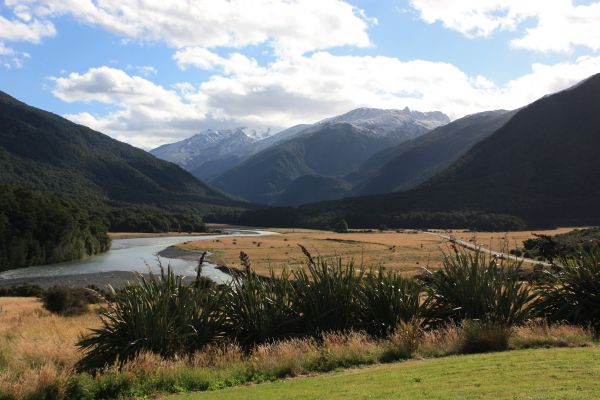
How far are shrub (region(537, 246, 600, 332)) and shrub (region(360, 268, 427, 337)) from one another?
3.24m

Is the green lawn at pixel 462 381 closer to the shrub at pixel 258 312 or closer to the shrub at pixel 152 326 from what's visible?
the shrub at pixel 152 326

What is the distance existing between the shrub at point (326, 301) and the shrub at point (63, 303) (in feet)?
70.5

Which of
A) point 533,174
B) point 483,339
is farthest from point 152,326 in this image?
point 533,174

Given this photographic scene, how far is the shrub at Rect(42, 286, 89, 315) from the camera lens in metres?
30.6

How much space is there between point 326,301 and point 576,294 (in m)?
6.21

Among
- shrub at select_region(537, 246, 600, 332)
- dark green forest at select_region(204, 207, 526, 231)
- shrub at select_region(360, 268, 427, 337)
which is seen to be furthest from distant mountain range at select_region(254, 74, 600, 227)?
shrub at select_region(360, 268, 427, 337)

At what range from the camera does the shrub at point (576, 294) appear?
1320cm

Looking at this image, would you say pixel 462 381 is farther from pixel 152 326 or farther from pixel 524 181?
pixel 524 181

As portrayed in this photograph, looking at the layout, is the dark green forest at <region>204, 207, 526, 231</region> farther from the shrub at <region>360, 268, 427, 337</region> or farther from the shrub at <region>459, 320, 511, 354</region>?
the shrub at <region>459, 320, 511, 354</region>

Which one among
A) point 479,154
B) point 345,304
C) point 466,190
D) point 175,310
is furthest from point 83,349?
point 479,154

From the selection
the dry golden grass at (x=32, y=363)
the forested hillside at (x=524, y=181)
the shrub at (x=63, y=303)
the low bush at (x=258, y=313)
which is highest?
the forested hillside at (x=524, y=181)

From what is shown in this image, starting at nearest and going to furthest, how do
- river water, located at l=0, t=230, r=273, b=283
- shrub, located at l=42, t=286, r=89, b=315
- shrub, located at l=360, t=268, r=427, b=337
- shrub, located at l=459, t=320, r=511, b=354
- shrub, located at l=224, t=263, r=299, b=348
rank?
shrub, located at l=459, t=320, r=511, b=354, shrub, located at l=224, t=263, r=299, b=348, shrub, located at l=360, t=268, r=427, b=337, shrub, located at l=42, t=286, r=89, b=315, river water, located at l=0, t=230, r=273, b=283

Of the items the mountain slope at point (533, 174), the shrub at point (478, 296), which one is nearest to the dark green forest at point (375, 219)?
the mountain slope at point (533, 174)

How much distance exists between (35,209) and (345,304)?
222 feet
